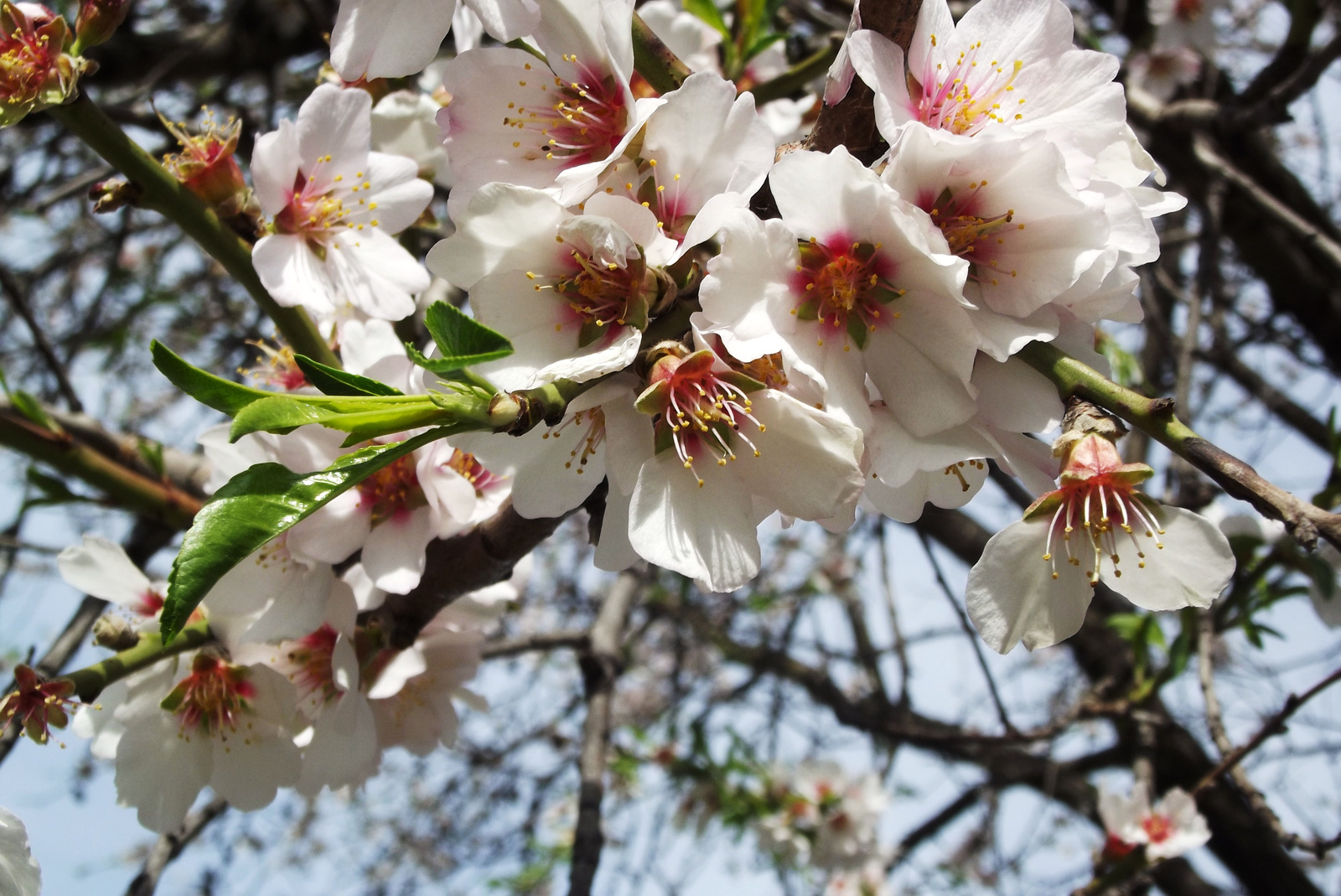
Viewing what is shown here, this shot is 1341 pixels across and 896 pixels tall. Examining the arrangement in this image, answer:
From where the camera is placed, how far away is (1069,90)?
928 mm

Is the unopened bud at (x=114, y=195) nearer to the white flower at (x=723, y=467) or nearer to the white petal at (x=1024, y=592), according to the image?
the white flower at (x=723, y=467)

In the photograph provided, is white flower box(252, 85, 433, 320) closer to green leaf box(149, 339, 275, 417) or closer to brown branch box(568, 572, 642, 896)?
green leaf box(149, 339, 275, 417)

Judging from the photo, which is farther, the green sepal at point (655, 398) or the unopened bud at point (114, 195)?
the unopened bud at point (114, 195)

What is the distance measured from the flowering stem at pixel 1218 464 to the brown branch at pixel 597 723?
58.6 inches

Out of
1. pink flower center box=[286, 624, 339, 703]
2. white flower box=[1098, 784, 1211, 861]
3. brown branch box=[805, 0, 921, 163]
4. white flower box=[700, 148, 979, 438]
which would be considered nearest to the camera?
white flower box=[700, 148, 979, 438]

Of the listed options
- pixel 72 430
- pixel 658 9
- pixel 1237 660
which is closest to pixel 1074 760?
pixel 1237 660

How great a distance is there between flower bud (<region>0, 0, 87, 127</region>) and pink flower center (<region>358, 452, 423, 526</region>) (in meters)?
0.55

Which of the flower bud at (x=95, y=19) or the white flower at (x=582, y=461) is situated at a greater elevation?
the flower bud at (x=95, y=19)

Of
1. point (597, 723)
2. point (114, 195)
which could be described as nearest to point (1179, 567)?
point (114, 195)

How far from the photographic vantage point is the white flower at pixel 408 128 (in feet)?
4.91

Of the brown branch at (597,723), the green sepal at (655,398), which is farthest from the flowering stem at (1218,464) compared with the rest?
the brown branch at (597,723)

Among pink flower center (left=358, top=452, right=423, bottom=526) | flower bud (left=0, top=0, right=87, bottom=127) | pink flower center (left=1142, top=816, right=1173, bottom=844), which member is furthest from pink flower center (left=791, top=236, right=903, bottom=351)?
pink flower center (left=1142, top=816, right=1173, bottom=844)

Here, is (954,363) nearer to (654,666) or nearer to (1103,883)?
(1103,883)

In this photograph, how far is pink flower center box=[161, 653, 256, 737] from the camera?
1269 mm
